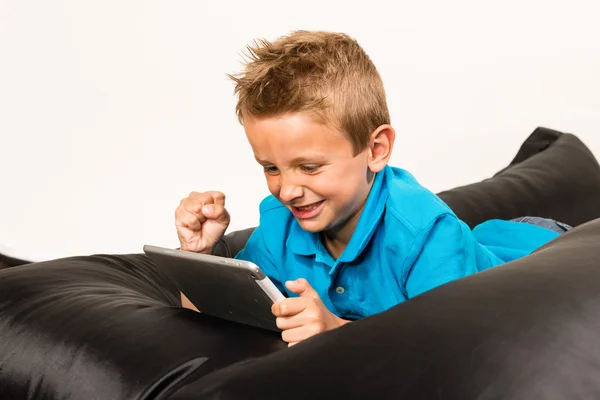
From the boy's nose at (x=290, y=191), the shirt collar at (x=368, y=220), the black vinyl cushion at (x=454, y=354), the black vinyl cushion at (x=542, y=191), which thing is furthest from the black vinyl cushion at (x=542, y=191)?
the black vinyl cushion at (x=454, y=354)

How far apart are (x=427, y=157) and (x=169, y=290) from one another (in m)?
1.87

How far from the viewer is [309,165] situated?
1684mm

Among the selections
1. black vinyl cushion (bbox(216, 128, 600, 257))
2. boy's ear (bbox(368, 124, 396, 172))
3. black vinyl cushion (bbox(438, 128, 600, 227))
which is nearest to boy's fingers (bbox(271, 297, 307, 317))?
boy's ear (bbox(368, 124, 396, 172))

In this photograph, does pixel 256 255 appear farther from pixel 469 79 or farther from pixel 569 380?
pixel 469 79

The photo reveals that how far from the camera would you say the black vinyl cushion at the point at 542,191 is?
254 cm

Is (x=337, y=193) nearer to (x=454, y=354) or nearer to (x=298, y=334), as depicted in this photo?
(x=298, y=334)

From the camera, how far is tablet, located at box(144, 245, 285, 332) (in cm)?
142

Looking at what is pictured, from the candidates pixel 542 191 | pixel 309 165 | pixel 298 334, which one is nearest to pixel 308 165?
pixel 309 165

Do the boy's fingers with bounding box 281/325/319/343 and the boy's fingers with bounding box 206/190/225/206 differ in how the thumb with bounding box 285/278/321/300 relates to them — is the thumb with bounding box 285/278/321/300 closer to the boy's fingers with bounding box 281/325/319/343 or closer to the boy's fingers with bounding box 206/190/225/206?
the boy's fingers with bounding box 281/325/319/343

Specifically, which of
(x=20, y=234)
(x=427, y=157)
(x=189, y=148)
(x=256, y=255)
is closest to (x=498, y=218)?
(x=256, y=255)

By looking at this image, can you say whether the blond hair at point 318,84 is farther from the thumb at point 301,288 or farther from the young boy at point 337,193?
the thumb at point 301,288

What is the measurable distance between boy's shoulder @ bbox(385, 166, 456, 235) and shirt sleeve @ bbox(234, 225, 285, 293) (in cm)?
31

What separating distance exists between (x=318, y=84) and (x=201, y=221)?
0.39 metres

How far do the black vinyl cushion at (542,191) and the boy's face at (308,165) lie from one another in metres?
0.67
